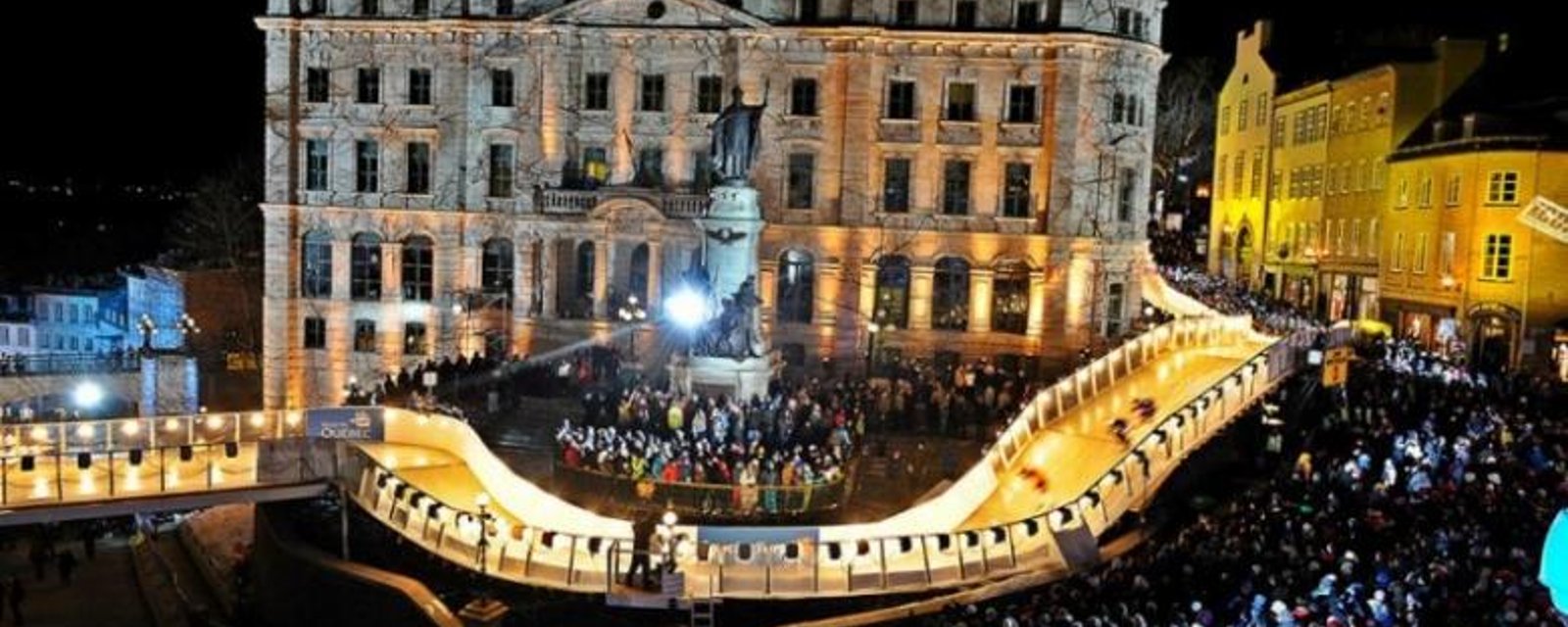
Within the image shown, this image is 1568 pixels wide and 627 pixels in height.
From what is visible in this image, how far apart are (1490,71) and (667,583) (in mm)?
41209

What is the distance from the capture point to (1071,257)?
158 ft

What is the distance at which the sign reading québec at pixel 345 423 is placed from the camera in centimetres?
3152

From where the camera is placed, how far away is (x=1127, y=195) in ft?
162

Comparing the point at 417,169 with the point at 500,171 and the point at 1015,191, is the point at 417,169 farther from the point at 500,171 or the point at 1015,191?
the point at 1015,191

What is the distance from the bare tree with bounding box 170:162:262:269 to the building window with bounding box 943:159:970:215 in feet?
117

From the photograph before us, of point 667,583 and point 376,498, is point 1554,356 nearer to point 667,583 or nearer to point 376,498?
point 667,583

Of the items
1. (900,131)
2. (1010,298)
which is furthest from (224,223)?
(1010,298)

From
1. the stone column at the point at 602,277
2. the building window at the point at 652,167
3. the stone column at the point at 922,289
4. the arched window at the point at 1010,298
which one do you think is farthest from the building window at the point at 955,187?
the stone column at the point at 602,277

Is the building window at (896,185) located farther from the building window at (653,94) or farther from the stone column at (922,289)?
the building window at (653,94)

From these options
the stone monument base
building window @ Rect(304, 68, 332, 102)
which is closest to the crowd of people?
the stone monument base

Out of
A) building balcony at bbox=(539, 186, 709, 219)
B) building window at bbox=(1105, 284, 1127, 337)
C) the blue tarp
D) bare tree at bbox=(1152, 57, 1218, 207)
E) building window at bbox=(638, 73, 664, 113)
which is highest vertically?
bare tree at bbox=(1152, 57, 1218, 207)

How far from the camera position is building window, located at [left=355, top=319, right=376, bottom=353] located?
5212cm

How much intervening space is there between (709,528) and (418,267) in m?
29.1

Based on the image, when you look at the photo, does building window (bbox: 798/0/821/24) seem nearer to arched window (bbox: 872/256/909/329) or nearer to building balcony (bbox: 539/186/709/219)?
building balcony (bbox: 539/186/709/219)
